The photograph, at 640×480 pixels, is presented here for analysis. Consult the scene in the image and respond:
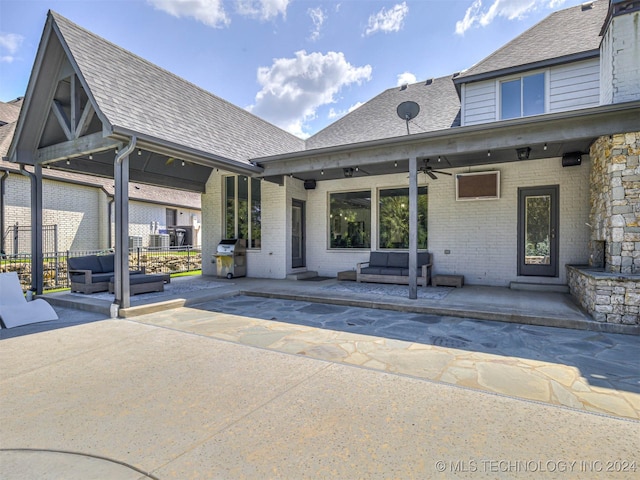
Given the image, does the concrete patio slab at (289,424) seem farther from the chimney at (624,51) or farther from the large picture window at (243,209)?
the large picture window at (243,209)

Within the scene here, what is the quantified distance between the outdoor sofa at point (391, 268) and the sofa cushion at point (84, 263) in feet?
20.3

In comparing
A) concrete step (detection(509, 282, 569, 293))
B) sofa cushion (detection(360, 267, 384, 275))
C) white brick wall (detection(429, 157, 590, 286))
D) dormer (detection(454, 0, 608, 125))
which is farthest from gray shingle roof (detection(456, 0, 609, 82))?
sofa cushion (detection(360, 267, 384, 275))

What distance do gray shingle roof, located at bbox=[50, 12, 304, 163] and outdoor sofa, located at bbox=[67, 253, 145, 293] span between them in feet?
11.5

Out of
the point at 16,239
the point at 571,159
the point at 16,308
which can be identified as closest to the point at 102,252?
the point at 16,239

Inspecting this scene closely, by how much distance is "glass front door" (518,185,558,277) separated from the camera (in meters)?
7.61

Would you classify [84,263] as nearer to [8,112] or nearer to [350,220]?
[350,220]

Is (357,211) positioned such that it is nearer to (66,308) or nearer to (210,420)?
(66,308)

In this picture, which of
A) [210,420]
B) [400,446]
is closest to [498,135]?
[400,446]

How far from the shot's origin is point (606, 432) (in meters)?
2.24

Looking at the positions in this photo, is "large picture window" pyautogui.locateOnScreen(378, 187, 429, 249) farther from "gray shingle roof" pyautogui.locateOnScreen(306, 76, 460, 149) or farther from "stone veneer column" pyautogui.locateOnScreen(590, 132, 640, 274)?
"stone veneer column" pyautogui.locateOnScreen(590, 132, 640, 274)

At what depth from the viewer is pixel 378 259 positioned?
30.0 ft

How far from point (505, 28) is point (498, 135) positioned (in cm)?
650

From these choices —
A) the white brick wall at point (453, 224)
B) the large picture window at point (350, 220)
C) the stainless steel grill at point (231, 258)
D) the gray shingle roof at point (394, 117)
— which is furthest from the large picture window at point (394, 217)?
the stainless steel grill at point (231, 258)

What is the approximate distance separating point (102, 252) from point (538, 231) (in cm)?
1255
